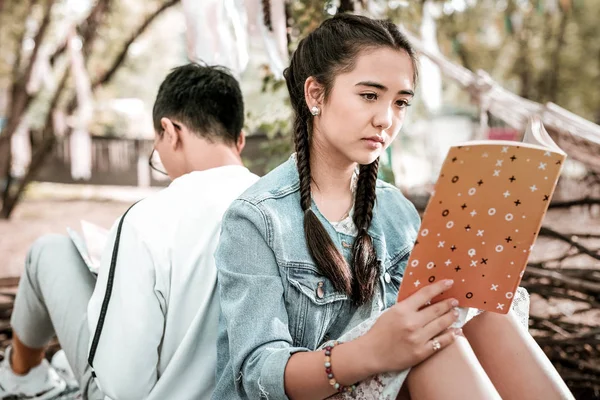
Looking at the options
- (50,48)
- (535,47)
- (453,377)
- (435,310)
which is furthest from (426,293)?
(535,47)

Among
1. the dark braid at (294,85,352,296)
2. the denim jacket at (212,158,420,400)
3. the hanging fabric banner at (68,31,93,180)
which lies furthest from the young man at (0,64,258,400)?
the hanging fabric banner at (68,31,93,180)

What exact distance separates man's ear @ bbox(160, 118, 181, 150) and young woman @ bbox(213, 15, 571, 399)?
0.47 m

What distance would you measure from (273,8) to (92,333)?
52.5 inches

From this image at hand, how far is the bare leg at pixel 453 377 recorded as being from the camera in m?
1.14

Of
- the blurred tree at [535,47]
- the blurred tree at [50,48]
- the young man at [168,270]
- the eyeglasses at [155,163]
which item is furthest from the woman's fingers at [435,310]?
the blurred tree at [535,47]

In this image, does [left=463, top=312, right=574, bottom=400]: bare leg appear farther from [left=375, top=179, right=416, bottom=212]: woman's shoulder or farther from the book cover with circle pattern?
[left=375, top=179, right=416, bottom=212]: woman's shoulder

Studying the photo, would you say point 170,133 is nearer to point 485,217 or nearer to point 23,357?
point 23,357

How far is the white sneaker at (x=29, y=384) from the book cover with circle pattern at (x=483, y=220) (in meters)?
1.51

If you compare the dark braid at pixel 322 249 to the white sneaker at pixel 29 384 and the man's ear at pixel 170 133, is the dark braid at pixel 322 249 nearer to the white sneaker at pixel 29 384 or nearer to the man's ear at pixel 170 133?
the man's ear at pixel 170 133

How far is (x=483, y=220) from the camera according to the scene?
45.1 inches

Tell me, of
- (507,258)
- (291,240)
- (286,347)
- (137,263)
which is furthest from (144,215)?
(507,258)

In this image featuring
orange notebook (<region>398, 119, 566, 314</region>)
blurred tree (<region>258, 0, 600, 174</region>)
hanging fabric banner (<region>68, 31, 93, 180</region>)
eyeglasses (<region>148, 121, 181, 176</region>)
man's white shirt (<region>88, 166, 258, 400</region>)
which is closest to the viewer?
orange notebook (<region>398, 119, 566, 314</region>)

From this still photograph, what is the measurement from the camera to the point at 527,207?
1.13 metres

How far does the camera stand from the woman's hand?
1.14 metres
